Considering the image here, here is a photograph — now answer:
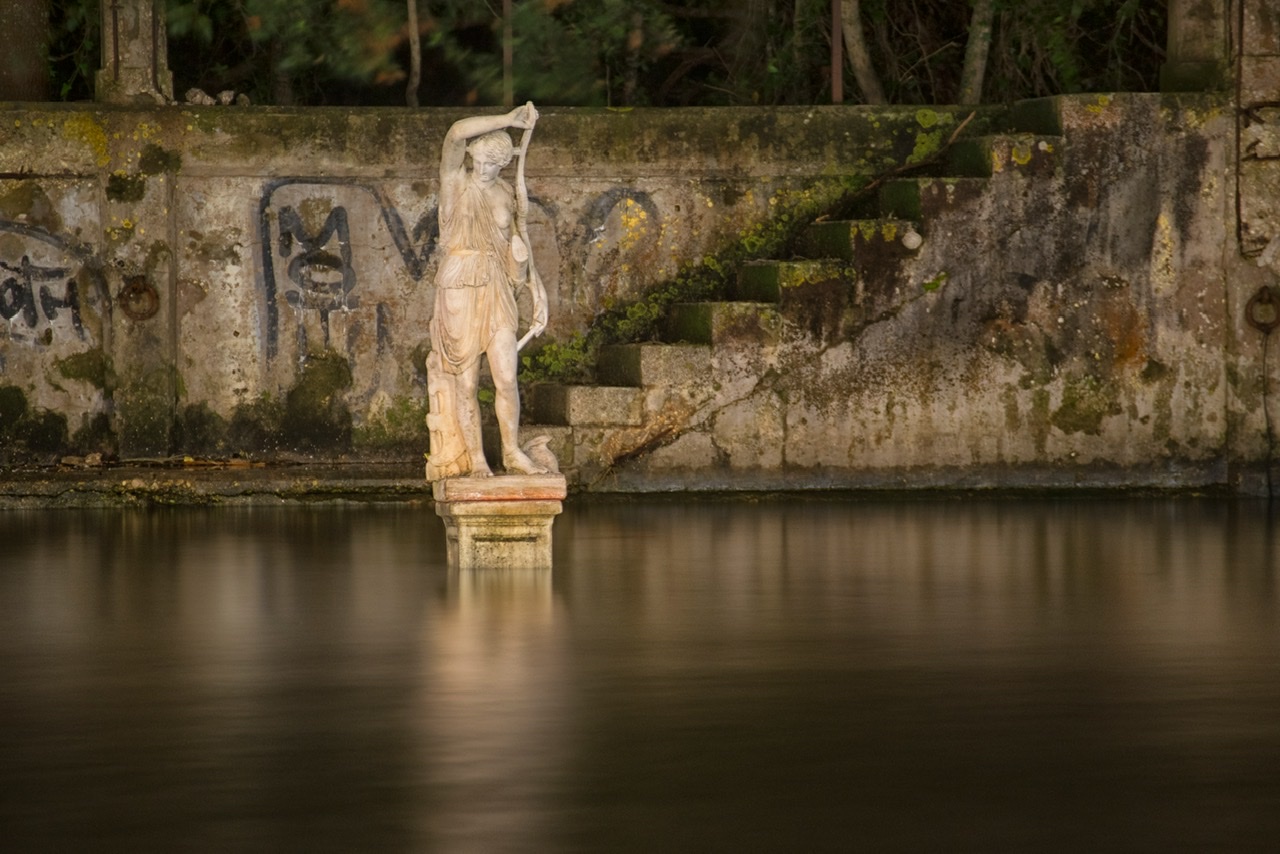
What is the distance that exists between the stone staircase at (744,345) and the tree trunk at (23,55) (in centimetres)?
470

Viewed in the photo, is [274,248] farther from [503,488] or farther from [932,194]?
[503,488]

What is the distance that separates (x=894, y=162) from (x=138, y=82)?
546 centimetres

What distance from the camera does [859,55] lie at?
18.8 metres

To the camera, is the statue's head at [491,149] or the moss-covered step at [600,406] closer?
the statue's head at [491,149]

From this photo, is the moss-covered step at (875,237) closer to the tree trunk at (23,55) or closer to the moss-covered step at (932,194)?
the moss-covered step at (932,194)

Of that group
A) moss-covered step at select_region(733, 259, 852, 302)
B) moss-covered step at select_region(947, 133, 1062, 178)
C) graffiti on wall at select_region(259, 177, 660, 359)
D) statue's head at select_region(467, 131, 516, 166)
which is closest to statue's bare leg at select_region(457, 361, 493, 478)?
statue's head at select_region(467, 131, 516, 166)

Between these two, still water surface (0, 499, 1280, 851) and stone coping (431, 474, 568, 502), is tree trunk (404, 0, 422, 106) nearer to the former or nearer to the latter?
still water surface (0, 499, 1280, 851)

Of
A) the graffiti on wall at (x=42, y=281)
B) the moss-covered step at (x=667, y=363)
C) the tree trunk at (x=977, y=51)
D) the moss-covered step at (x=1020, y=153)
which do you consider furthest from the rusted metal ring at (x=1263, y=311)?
the graffiti on wall at (x=42, y=281)

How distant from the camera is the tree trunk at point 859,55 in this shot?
18.7 metres

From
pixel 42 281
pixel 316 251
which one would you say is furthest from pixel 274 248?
pixel 42 281

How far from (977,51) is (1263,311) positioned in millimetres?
3195

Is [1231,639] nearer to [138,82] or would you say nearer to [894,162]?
[894,162]


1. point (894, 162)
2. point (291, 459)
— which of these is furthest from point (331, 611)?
point (894, 162)

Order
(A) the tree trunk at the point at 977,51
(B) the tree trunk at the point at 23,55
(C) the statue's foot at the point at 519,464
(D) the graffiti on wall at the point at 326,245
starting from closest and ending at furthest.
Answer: (C) the statue's foot at the point at 519,464 → (D) the graffiti on wall at the point at 326,245 → (B) the tree trunk at the point at 23,55 → (A) the tree trunk at the point at 977,51
